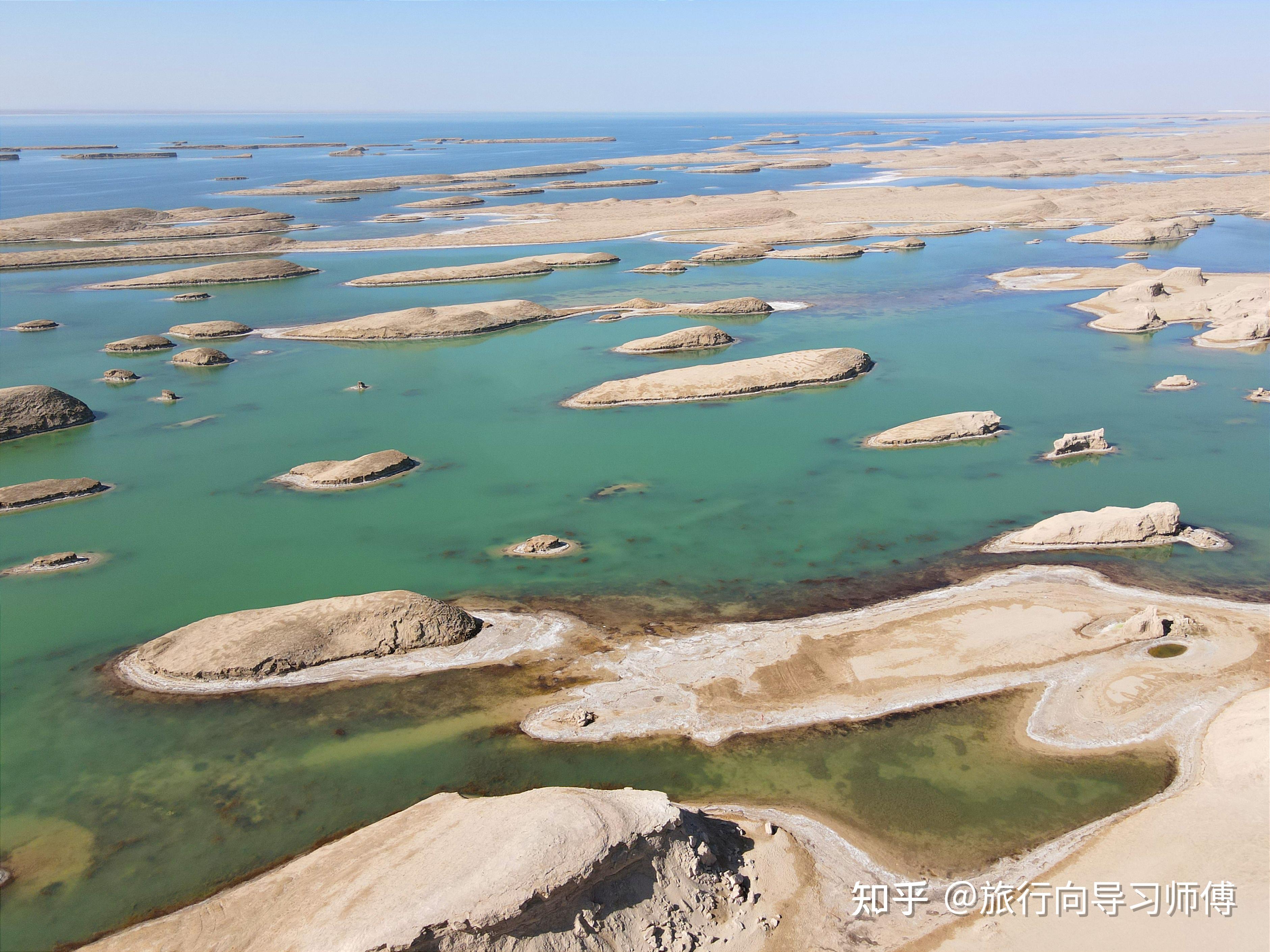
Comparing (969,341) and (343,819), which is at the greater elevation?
(969,341)

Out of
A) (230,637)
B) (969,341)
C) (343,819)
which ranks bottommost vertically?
(343,819)

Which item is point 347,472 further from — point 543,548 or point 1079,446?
point 1079,446

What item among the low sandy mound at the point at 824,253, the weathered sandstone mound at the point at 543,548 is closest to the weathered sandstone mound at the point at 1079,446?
the weathered sandstone mound at the point at 543,548

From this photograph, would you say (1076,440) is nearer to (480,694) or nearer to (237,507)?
(480,694)

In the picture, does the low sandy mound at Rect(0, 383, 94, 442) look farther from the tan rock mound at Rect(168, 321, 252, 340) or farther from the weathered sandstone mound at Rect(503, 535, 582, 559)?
the weathered sandstone mound at Rect(503, 535, 582, 559)

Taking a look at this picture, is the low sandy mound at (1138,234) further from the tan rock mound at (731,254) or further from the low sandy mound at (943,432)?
the low sandy mound at (943,432)

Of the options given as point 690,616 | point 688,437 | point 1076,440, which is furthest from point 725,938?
point 1076,440

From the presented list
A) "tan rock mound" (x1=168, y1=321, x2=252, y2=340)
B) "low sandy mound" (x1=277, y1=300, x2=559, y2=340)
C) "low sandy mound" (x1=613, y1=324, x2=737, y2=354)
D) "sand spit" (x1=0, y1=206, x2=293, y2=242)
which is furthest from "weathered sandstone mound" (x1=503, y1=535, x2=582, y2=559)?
"sand spit" (x1=0, y1=206, x2=293, y2=242)
